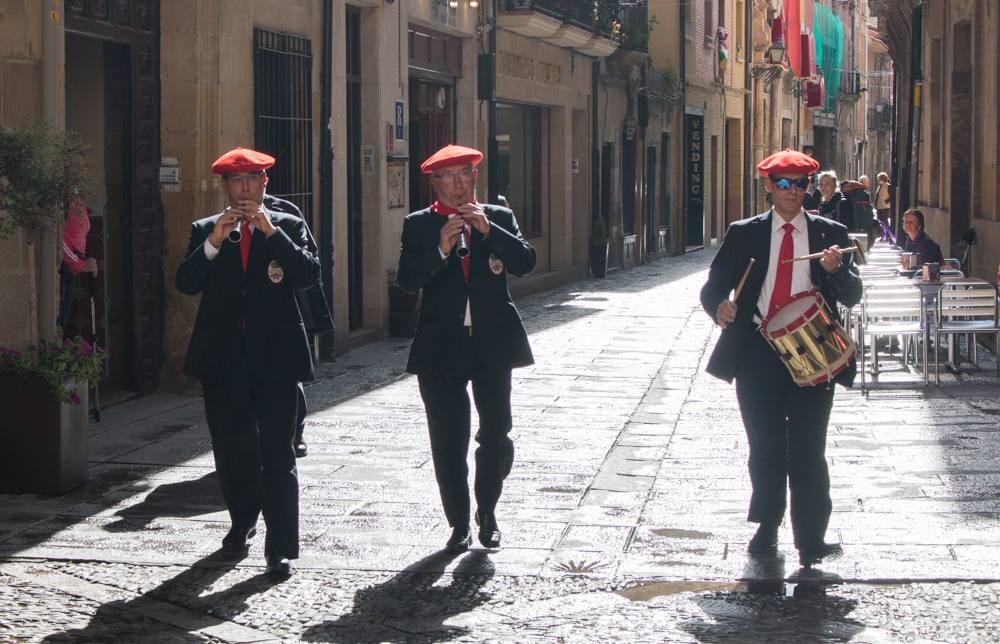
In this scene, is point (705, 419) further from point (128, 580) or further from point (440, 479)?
point (128, 580)

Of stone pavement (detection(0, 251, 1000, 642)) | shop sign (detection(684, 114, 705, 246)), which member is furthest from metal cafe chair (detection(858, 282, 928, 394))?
shop sign (detection(684, 114, 705, 246))

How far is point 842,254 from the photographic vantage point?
7.12 m

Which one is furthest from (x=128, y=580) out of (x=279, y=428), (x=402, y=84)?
(x=402, y=84)

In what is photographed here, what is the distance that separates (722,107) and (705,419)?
31.7m

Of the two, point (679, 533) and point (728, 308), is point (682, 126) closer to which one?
point (679, 533)

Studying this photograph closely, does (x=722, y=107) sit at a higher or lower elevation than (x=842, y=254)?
higher

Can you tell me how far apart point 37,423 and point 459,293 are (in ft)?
8.78

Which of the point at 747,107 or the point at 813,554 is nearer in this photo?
the point at 813,554

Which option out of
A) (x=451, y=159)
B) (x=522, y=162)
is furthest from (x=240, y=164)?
(x=522, y=162)

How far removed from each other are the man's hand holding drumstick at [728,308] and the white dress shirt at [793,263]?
0.09m

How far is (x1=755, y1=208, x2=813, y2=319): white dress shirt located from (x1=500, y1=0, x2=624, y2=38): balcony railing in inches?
618

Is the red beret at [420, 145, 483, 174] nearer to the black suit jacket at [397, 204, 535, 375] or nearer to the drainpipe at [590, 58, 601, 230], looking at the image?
the black suit jacket at [397, 204, 535, 375]

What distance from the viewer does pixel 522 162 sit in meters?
25.5

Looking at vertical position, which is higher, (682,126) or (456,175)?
(682,126)
